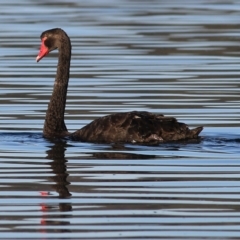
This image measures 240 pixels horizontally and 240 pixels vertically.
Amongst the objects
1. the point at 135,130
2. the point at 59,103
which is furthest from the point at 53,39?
the point at 135,130

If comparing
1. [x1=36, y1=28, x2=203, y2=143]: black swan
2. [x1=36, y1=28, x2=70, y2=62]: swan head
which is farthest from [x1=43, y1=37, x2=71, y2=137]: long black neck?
[x1=36, y1=28, x2=203, y2=143]: black swan

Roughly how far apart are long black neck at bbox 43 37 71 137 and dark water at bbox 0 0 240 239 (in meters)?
0.28

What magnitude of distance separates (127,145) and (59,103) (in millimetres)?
1676

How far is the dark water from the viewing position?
29.0 ft

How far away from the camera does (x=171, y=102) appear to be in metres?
16.0

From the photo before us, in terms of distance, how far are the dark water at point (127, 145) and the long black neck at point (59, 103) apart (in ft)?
0.92

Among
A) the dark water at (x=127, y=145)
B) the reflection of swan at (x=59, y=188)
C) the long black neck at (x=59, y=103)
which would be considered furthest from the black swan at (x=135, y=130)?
the reflection of swan at (x=59, y=188)

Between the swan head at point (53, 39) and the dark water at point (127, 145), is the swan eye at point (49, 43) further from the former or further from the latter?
the dark water at point (127, 145)

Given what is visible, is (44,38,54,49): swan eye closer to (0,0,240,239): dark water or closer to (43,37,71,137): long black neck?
(43,37,71,137): long black neck

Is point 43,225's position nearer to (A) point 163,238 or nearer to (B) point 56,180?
(A) point 163,238

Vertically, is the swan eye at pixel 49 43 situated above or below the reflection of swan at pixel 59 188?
above

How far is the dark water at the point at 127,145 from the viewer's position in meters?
8.84

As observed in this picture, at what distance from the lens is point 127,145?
12758 mm

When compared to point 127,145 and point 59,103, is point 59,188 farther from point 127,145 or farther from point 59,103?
point 59,103
